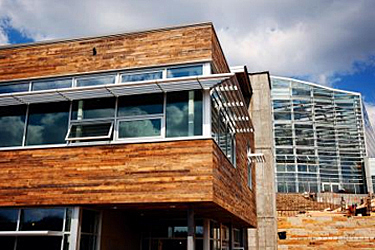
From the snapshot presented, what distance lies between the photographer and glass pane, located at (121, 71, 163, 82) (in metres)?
10.2

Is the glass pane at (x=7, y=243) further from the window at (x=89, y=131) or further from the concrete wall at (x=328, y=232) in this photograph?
the concrete wall at (x=328, y=232)

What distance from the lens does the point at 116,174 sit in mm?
9391

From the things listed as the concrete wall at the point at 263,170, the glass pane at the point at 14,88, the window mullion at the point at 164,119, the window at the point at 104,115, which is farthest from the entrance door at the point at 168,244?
the concrete wall at the point at 263,170

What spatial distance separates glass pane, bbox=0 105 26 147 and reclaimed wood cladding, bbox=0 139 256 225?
14.0 inches

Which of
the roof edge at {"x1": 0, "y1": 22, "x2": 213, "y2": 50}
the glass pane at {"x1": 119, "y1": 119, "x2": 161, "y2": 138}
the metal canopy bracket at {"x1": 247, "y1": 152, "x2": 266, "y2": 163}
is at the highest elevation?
the roof edge at {"x1": 0, "y1": 22, "x2": 213, "y2": 50}

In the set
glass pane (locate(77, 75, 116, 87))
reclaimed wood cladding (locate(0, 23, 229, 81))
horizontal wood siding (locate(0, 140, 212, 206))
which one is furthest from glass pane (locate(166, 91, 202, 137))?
glass pane (locate(77, 75, 116, 87))

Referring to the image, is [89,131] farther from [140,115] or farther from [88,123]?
[140,115]

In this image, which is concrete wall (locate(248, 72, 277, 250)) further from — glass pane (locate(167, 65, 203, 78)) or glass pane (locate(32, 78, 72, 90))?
glass pane (locate(32, 78, 72, 90))

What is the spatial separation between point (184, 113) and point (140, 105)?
3.78ft

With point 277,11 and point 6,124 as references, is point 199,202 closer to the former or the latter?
point 6,124

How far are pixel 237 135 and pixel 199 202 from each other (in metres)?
5.14

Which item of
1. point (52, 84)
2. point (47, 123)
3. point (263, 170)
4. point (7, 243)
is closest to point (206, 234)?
point (7, 243)

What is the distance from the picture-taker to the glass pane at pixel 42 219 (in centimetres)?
961

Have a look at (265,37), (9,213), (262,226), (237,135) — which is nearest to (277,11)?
(265,37)
